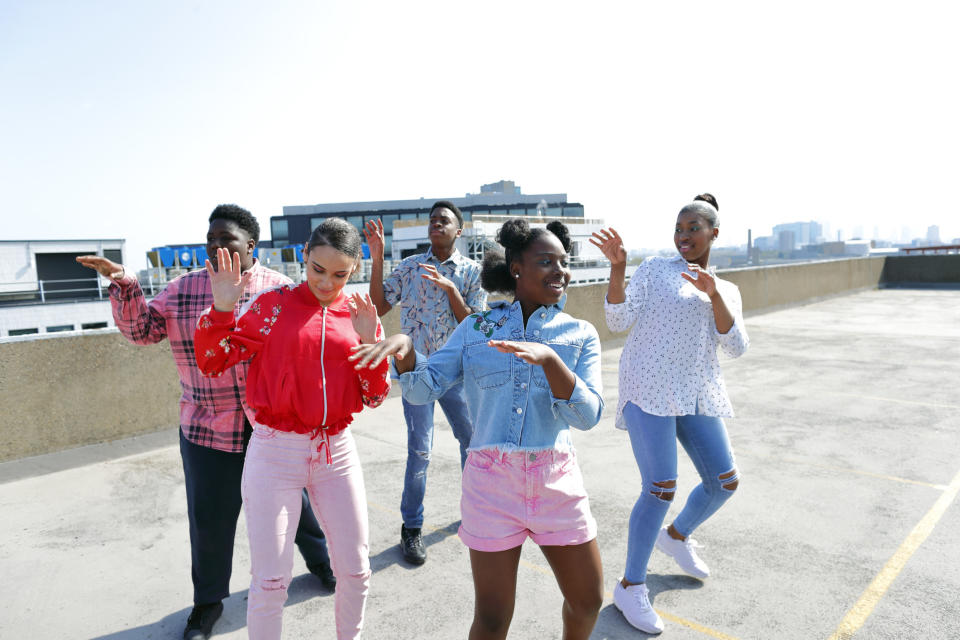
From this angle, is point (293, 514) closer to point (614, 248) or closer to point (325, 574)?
point (325, 574)

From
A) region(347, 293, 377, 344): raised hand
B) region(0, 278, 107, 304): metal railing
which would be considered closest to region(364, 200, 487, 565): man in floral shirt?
region(347, 293, 377, 344): raised hand

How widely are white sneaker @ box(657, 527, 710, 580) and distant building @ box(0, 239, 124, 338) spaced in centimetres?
3167

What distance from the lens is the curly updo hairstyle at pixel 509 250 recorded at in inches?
95.1

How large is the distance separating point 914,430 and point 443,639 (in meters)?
5.72

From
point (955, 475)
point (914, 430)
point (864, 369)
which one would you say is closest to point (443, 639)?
point (955, 475)

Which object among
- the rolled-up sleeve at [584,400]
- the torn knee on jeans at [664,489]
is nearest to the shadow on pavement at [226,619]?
the torn knee on jeans at [664,489]

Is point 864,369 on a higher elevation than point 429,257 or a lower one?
lower

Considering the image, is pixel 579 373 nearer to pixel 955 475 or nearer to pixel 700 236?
pixel 700 236

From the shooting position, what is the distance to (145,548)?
13.5 feet

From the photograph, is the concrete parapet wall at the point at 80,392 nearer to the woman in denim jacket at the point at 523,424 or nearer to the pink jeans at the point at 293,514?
the pink jeans at the point at 293,514

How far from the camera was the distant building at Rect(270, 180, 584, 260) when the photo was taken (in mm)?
76500

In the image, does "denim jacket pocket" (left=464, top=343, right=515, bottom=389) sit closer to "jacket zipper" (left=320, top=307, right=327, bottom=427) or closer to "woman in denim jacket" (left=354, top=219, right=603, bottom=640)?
"woman in denim jacket" (left=354, top=219, right=603, bottom=640)

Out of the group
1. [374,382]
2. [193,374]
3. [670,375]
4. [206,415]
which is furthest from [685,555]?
[193,374]

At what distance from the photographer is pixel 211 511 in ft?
10.5
